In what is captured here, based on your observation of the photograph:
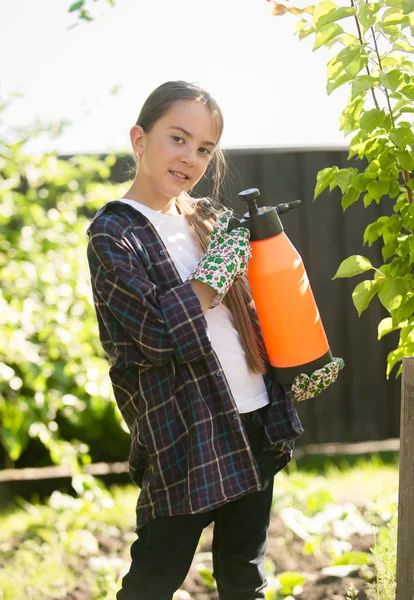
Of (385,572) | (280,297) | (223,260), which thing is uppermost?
(223,260)

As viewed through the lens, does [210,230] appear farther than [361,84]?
Yes

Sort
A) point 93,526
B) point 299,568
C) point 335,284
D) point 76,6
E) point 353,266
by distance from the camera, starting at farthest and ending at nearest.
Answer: point 335,284
point 93,526
point 299,568
point 76,6
point 353,266

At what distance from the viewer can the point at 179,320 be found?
Result: 1641 mm

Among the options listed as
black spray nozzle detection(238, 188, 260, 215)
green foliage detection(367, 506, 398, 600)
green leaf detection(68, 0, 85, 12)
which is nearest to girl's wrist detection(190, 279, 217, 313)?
black spray nozzle detection(238, 188, 260, 215)

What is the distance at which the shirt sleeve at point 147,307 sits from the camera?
1.65m

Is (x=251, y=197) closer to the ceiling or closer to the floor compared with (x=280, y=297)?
closer to the ceiling

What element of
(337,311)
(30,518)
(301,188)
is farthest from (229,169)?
(30,518)

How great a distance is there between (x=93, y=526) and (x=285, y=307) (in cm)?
160

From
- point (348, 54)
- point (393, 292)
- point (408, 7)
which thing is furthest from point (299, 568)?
point (408, 7)

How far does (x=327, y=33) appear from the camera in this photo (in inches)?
65.7

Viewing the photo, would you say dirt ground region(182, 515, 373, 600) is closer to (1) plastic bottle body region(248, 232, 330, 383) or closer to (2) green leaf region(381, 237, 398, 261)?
(1) plastic bottle body region(248, 232, 330, 383)

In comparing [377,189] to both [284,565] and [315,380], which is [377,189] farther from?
[284,565]

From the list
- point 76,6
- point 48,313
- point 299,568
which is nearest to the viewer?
point 76,6

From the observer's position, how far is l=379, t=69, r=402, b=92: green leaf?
1.62 metres
